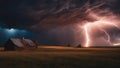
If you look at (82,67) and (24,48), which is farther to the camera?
(24,48)

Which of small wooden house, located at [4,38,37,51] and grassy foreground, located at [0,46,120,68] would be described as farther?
small wooden house, located at [4,38,37,51]

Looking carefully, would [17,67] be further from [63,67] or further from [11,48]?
[11,48]

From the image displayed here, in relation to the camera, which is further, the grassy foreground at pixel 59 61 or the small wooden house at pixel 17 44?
the small wooden house at pixel 17 44

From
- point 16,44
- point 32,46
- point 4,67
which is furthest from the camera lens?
point 32,46

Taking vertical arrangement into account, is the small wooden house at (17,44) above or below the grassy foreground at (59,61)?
above

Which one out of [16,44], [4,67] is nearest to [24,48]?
[16,44]

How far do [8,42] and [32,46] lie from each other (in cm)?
892

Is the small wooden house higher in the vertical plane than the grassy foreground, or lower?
higher

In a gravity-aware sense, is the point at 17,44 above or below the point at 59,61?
above

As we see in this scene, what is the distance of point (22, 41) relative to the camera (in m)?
90.8

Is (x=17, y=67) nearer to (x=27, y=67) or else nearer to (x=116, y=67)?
(x=27, y=67)

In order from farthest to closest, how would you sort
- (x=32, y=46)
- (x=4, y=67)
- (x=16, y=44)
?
(x=32, y=46) < (x=16, y=44) < (x=4, y=67)

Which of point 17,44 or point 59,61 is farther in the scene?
point 17,44

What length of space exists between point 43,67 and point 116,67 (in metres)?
7.43
